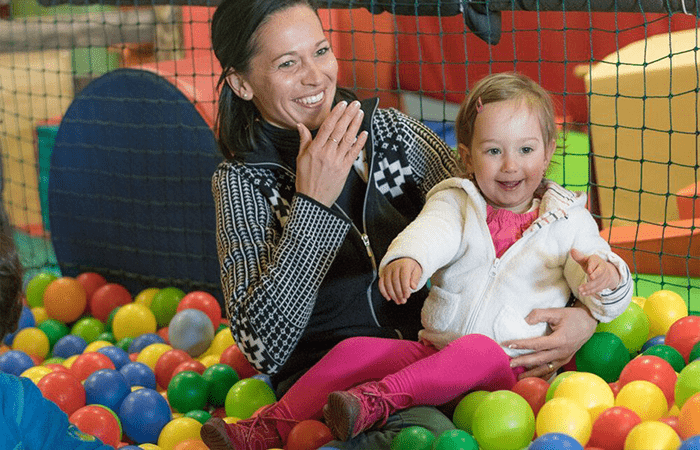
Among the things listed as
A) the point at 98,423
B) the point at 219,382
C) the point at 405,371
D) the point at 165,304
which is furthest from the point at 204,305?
the point at 405,371

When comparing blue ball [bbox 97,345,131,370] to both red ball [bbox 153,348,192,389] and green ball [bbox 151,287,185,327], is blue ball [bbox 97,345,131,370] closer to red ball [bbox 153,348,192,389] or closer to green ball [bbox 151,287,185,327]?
red ball [bbox 153,348,192,389]

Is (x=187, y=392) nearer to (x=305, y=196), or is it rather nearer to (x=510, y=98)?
(x=305, y=196)

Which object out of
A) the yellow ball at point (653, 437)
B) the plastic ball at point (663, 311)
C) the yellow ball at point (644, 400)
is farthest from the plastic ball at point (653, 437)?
the plastic ball at point (663, 311)

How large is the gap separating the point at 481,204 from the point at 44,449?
2.59ft

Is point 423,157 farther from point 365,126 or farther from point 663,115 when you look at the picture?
point 663,115

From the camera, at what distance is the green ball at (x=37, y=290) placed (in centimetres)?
278

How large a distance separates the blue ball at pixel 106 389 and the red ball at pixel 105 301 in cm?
79

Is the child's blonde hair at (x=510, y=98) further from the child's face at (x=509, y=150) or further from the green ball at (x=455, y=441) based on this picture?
the green ball at (x=455, y=441)

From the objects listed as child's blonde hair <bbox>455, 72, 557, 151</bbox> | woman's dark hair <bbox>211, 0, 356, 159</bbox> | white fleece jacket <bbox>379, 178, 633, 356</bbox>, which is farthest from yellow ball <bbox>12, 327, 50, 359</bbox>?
child's blonde hair <bbox>455, 72, 557, 151</bbox>

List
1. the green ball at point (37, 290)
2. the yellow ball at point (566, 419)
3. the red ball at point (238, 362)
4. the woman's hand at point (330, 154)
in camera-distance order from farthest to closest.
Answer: the green ball at point (37, 290) < the red ball at point (238, 362) < the woman's hand at point (330, 154) < the yellow ball at point (566, 419)

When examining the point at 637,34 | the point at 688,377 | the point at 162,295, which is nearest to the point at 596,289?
the point at 688,377

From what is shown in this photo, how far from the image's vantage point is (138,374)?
6.70 feet

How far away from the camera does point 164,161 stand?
8.59 feet

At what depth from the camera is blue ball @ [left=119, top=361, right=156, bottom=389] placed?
2.04m
